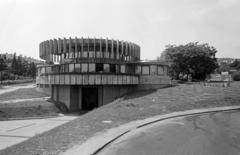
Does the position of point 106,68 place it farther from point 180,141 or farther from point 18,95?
point 180,141

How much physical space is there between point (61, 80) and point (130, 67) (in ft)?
43.4

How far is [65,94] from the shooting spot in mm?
34938

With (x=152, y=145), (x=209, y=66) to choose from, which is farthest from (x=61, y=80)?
(x=209, y=66)

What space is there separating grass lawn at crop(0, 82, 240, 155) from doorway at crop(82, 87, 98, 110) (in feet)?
33.9

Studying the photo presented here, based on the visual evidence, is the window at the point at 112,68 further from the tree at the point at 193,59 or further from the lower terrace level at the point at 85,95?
the tree at the point at 193,59

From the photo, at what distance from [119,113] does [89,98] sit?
1725 cm

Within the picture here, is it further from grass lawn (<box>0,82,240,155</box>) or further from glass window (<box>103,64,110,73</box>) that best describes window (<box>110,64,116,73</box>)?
grass lawn (<box>0,82,240,155</box>)

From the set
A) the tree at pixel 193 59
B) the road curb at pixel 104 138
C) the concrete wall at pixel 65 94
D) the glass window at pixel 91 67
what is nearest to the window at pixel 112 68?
the glass window at pixel 91 67

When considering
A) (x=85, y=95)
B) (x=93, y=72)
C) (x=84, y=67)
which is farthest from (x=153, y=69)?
(x=85, y=95)

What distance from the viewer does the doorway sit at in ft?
119

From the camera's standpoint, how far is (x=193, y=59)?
2000 inches

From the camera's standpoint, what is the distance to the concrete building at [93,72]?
32.2m

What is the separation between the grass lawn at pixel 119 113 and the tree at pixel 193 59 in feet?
56.0

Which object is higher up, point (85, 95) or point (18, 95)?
point (85, 95)
